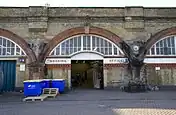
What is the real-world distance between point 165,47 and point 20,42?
38.8ft

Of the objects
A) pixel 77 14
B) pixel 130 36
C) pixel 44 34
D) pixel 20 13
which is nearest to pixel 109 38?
pixel 130 36

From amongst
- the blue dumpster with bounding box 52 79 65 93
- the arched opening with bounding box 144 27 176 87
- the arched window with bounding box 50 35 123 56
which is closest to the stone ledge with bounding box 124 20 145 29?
the arched opening with bounding box 144 27 176 87

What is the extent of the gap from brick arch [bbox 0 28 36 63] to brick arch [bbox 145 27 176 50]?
9.25 metres

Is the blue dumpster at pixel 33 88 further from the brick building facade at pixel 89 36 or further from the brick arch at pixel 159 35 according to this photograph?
the brick arch at pixel 159 35

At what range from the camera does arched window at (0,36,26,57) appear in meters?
20.1

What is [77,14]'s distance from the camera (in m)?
20.5

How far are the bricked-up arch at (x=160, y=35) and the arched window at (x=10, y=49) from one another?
1012cm

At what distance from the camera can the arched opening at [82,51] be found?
20.0 meters

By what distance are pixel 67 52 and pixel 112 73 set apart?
4.01m

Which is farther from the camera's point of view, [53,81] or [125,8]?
[125,8]

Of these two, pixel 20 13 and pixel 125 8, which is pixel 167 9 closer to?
pixel 125 8

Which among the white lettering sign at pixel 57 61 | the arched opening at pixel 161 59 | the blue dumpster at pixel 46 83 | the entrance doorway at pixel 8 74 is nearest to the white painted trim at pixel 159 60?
the arched opening at pixel 161 59

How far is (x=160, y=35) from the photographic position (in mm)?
20672

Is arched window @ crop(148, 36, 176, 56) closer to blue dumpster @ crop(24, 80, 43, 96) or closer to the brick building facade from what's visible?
the brick building facade
